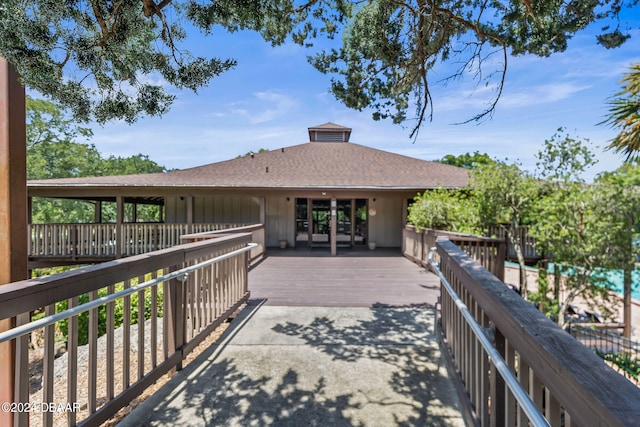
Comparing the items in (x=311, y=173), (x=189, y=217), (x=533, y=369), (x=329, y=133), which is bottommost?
(x=533, y=369)

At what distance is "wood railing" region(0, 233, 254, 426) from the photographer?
5.12 feet

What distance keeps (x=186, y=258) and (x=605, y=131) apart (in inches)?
321

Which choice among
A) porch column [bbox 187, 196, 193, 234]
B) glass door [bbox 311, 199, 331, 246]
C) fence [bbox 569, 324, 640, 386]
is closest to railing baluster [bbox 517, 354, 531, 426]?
fence [bbox 569, 324, 640, 386]

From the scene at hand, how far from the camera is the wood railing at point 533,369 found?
78 centimetres

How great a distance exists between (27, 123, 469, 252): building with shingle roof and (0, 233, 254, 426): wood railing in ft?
23.3

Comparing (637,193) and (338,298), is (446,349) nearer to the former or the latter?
(338,298)

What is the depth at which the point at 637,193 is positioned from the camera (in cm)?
593

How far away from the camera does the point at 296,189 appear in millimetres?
10922

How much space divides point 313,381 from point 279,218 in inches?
420

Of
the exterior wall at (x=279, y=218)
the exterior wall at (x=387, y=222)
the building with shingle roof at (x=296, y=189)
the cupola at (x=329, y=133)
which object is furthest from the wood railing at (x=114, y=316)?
the cupola at (x=329, y=133)

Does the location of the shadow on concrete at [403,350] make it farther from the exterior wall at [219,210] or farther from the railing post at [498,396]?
the exterior wall at [219,210]

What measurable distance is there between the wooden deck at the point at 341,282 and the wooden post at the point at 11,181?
331cm

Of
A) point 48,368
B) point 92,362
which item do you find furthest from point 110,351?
point 48,368

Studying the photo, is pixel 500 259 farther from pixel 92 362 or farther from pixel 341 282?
pixel 92 362
